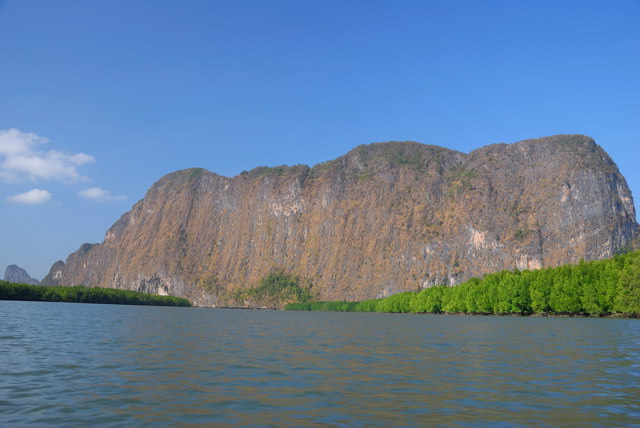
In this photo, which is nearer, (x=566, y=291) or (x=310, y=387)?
(x=310, y=387)

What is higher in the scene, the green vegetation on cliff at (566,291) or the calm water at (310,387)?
the green vegetation on cliff at (566,291)

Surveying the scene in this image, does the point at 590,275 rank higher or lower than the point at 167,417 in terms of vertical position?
higher

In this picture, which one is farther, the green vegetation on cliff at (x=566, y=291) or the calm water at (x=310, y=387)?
the green vegetation on cliff at (x=566, y=291)

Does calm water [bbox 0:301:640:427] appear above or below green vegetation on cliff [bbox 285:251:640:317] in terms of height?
below

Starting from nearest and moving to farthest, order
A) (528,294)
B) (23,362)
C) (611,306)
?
(23,362)
(611,306)
(528,294)

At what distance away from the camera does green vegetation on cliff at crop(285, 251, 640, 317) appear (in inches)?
4031

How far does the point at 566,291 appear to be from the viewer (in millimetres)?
118688

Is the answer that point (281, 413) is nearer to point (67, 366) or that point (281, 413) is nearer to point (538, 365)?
point (67, 366)

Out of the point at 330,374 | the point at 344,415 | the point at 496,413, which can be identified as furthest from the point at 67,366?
the point at 496,413

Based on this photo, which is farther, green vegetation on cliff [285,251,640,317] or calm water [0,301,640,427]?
green vegetation on cliff [285,251,640,317]

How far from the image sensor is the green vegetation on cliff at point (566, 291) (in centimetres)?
10238

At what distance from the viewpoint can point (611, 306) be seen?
109 m

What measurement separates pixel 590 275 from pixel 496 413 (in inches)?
4430

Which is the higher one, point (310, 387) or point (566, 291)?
point (566, 291)
